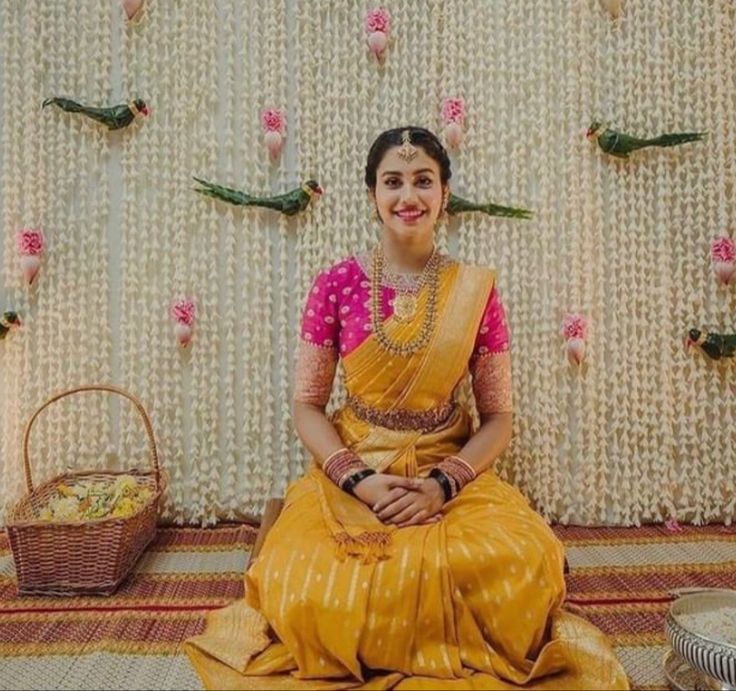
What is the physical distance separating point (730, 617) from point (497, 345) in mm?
870

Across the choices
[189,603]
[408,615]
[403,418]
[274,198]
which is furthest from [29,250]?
[408,615]

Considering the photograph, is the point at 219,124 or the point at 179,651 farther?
the point at 219,124

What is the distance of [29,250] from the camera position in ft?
8.07

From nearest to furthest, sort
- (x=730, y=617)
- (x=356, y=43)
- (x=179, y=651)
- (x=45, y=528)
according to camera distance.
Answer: (x=730, y=617), (x=179, y=651), (x=45, y=528), (x=356, y=43)

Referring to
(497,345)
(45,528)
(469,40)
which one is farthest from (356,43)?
(45,528)

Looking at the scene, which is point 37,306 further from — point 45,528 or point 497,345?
point 497,345

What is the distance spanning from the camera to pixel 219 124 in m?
2.52

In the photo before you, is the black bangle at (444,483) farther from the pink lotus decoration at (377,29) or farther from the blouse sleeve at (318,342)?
the pink lotus decoration at (377,29)

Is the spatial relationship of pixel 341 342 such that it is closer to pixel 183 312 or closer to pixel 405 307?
pixel 405 307

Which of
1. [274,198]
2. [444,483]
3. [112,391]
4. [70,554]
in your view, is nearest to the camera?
[444,483]

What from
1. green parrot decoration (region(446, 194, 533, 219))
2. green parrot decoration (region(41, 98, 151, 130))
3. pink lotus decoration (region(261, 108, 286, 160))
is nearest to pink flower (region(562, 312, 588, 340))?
green parrot decoration (region(446, 194, 533, 219))

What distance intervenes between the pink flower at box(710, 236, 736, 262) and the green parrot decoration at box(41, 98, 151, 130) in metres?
1.91

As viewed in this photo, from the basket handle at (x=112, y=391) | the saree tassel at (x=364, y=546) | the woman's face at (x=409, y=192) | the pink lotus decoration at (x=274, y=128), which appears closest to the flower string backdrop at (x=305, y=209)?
the pink lotus decoration at (x=274, y=128)

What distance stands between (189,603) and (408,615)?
29.0 inches
